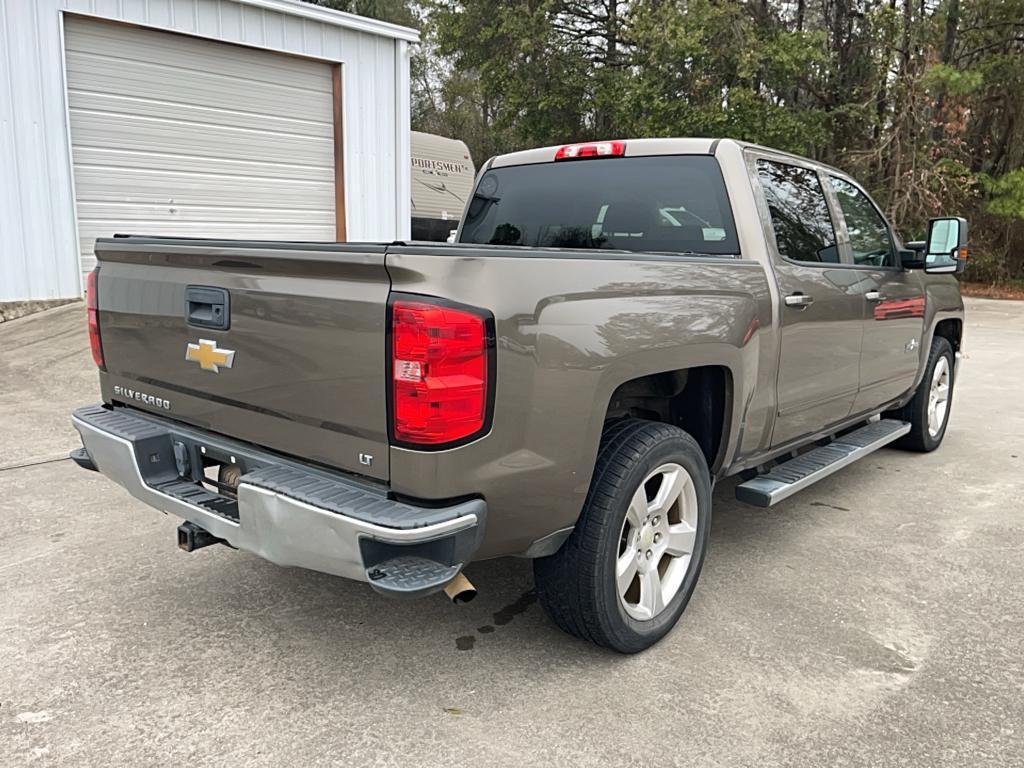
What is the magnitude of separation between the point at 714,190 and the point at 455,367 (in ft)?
6.44

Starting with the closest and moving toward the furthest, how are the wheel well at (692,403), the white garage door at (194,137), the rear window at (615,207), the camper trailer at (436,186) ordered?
1. the wheel well at (692,403)
2. the rear window at (615,207)
3. the white garage door at (194,137)
4. the camper trailer at (436,186)

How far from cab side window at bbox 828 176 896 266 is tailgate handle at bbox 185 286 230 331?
324cm

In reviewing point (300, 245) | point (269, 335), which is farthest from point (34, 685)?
point (300, 245)

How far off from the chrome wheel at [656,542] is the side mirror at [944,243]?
2.72 metres

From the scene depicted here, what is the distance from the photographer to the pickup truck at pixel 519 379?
226 centimetres

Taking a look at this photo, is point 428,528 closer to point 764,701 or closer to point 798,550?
point 764,701

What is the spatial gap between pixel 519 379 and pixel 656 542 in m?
1.02

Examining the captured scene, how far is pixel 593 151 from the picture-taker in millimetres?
3982

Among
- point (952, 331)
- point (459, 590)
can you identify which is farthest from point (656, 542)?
point (952, 331)

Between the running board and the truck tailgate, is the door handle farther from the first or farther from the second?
the truck tailgate

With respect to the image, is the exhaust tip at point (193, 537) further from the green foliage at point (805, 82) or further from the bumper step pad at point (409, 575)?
the green foliage at point (805, 82)

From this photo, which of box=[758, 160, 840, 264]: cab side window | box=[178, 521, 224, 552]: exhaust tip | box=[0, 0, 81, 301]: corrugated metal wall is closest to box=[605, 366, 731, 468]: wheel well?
box=[758, 160, 840, 264]: cab side window

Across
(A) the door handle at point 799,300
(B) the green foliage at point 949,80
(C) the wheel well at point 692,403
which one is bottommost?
(C) the wheel well at point 692,403

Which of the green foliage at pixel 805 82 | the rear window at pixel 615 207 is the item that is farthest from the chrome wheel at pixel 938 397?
the green foliage at pixel 805 82
